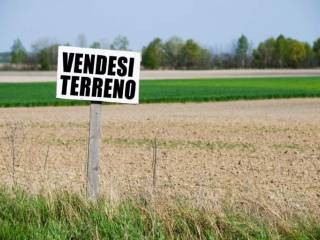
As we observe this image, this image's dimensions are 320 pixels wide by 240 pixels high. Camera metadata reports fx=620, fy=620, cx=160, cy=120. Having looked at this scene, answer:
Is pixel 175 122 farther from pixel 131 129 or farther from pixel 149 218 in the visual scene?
pixel 149 218

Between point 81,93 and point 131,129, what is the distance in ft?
53.4

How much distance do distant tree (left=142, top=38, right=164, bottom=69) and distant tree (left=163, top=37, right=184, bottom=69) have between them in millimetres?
2127

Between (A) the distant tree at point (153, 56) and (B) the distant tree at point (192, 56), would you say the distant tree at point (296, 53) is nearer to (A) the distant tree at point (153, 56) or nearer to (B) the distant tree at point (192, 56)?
(B) the distant tree at point (192, 56)

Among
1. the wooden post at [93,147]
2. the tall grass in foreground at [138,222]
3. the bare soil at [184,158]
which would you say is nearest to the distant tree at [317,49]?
the bare soil at [184,158]

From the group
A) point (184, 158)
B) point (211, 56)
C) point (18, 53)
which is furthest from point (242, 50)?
point (184, 158)

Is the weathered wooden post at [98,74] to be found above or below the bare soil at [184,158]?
above

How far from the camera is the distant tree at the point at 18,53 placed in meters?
148

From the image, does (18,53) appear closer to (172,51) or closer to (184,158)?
(172,51)

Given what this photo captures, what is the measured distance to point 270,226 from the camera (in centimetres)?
590

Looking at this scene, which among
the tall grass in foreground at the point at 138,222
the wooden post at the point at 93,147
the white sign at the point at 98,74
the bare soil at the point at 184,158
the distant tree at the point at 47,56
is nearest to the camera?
the tall grass in foreground at the point at 138,222

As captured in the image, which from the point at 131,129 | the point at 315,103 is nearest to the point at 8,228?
the point at 131,129

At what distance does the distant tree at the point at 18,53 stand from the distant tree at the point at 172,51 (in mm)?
33827

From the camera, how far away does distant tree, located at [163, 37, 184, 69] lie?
14850 centimetres

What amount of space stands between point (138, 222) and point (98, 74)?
1.65 m
